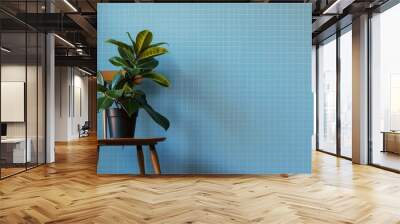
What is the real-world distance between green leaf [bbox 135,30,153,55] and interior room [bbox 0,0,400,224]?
0.02 meters

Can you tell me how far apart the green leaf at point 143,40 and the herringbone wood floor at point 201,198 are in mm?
1798

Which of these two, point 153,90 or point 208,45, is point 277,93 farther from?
point 153,90

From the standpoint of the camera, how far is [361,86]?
7.48m

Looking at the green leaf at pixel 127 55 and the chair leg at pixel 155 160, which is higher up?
the green leaf at pixel 127 55

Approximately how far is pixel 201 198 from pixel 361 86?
4653 mm

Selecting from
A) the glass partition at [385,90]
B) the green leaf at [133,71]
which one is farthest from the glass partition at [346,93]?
the green leaf at [133,71]

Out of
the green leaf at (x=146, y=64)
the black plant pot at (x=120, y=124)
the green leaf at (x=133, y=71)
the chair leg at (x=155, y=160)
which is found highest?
the green leaf at (x=146, y=64)

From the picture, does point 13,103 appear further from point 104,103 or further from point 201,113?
point 201,113

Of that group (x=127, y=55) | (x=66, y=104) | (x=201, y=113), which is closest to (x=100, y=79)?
(x=127, y=55)

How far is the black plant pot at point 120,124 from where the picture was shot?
17.4ft

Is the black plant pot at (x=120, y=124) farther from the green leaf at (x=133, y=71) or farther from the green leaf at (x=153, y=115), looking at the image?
the green leaf at (x=133, y=71)

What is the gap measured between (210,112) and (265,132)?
87cm

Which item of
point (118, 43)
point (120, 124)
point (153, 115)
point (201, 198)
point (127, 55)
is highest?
point (118, 43)

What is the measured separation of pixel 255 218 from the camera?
3.42m
